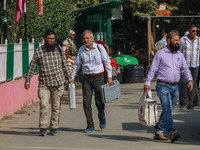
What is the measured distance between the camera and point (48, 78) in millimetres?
10625

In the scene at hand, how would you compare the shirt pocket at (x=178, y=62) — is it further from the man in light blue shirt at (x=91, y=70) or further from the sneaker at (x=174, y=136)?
the man in light blue shirt at (x=91, y=70)

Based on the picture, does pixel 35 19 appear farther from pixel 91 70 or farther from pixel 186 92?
pixel 91 70

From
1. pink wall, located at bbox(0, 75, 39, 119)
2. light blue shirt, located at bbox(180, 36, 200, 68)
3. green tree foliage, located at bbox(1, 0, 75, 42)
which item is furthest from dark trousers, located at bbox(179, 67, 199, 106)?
green tree foliage, located at bbox(1, 0, 75, 42)

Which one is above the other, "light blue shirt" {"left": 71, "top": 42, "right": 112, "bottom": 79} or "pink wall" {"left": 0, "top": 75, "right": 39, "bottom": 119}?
"light blue shirt" {"left": 71, "top": 42, "right": 112, "bottom": 79}

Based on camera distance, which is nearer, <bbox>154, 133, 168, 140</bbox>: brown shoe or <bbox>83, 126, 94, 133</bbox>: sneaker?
<bbox>154, 133, 168, 140</bbox>: brown shoe

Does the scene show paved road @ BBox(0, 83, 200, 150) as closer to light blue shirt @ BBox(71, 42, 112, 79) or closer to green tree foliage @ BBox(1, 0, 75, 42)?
light blue shirt @ BBox(71, 42, 112, 79)

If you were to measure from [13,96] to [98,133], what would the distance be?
338 centimetres

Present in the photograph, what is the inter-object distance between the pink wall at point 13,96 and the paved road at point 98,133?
0.75 ft

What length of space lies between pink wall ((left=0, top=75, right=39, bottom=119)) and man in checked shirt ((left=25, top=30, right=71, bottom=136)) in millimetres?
2165

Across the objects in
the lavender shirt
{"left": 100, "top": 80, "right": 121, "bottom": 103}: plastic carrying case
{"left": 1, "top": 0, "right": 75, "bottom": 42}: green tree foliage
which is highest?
{"left": 1, "top": 0, "right": 75, "bottom": 42}: green tree foliage

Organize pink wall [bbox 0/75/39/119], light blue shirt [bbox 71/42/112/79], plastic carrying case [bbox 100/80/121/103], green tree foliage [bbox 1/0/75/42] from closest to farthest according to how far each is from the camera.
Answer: plastic carrying case [bbox 100/80/121/103], light blue shirt [bbox 71/42/112/79], pink wall [bbox 0/75/39/119], green tree foliage [bbox 1/0/75/42]

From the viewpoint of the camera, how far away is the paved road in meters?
9.36

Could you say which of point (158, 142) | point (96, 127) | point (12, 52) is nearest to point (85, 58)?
point (96, 127)

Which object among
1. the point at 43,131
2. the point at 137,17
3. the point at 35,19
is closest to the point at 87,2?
the point at 137,17
